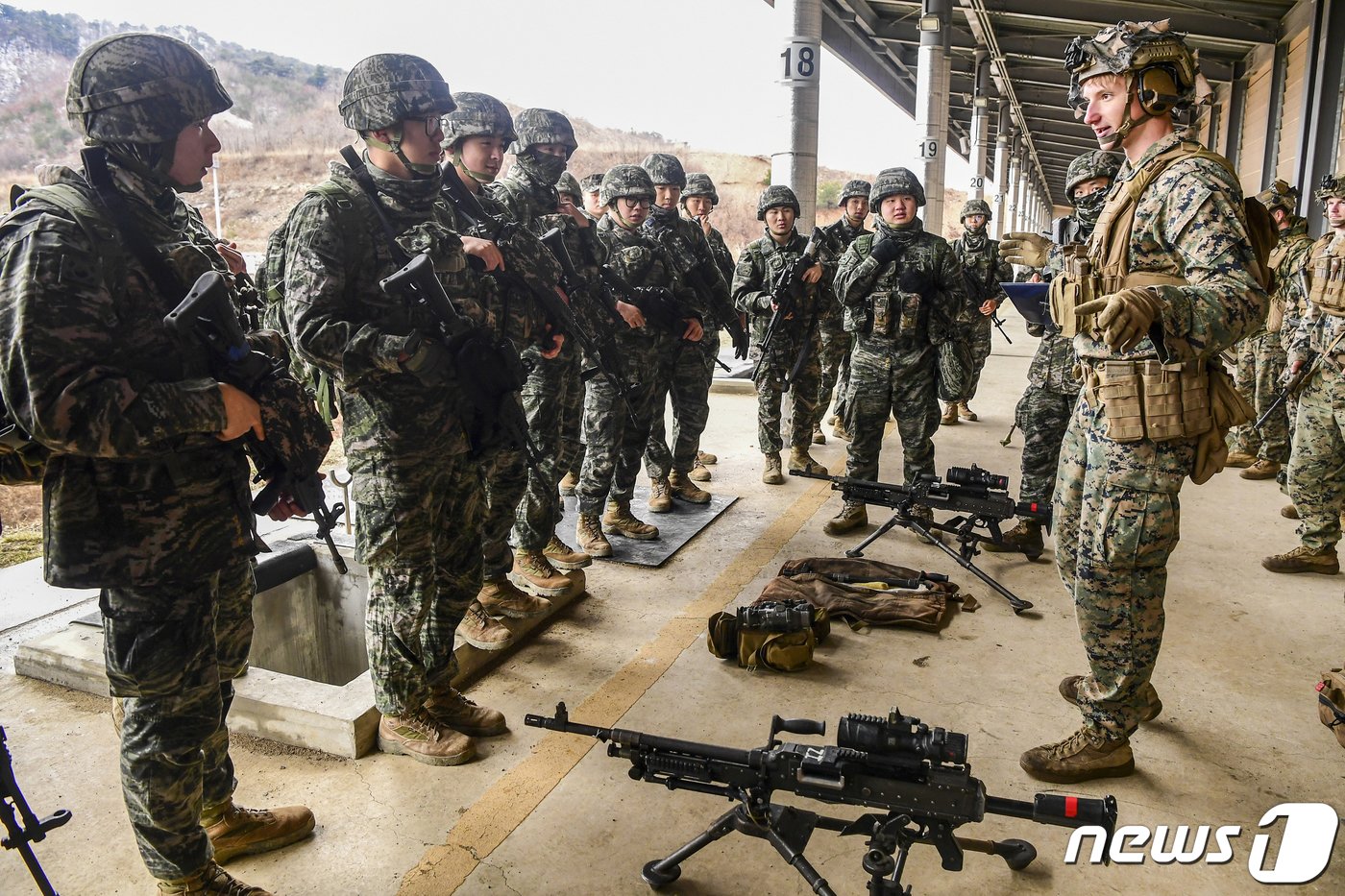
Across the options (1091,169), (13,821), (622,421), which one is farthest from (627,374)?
(13,821)

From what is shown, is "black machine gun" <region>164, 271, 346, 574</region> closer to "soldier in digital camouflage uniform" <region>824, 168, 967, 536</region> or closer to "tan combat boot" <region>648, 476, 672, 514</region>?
"tan combat boot" <region>648, 476, 672, 514</region>

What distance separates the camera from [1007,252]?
13.4ft

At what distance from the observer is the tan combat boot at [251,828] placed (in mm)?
2494

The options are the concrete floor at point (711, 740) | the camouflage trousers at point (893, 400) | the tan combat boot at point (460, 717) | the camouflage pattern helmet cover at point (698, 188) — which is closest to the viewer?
the concrete floor at point (711, 740)

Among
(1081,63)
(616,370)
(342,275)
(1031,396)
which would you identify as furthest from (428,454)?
(1031,396)

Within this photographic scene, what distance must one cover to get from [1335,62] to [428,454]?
10118 mm

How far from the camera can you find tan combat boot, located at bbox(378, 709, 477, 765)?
300 centimetres

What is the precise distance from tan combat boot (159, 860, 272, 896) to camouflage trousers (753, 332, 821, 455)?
15.4 ft

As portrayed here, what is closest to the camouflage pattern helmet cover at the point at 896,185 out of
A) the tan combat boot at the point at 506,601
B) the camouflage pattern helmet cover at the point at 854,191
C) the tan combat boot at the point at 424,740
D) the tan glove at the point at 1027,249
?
the tan glove at the point at 1027,249

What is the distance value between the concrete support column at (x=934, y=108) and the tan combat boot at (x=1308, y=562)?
29.0 feet

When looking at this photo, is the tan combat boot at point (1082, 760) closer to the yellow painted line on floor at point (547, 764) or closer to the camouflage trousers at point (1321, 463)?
the yellow painted line on floor at point (547, 764)

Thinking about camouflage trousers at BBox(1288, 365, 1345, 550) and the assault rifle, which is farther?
the assault rifle

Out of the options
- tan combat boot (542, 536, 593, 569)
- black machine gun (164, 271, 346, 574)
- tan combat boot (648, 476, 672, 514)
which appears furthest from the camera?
tan combat boot (648, 476, 672, 514)

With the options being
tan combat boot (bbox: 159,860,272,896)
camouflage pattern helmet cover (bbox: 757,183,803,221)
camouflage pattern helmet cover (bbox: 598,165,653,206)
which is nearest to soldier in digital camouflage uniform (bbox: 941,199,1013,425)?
camouflage pattern helmet cover (bbox: 757,183,803,221)
